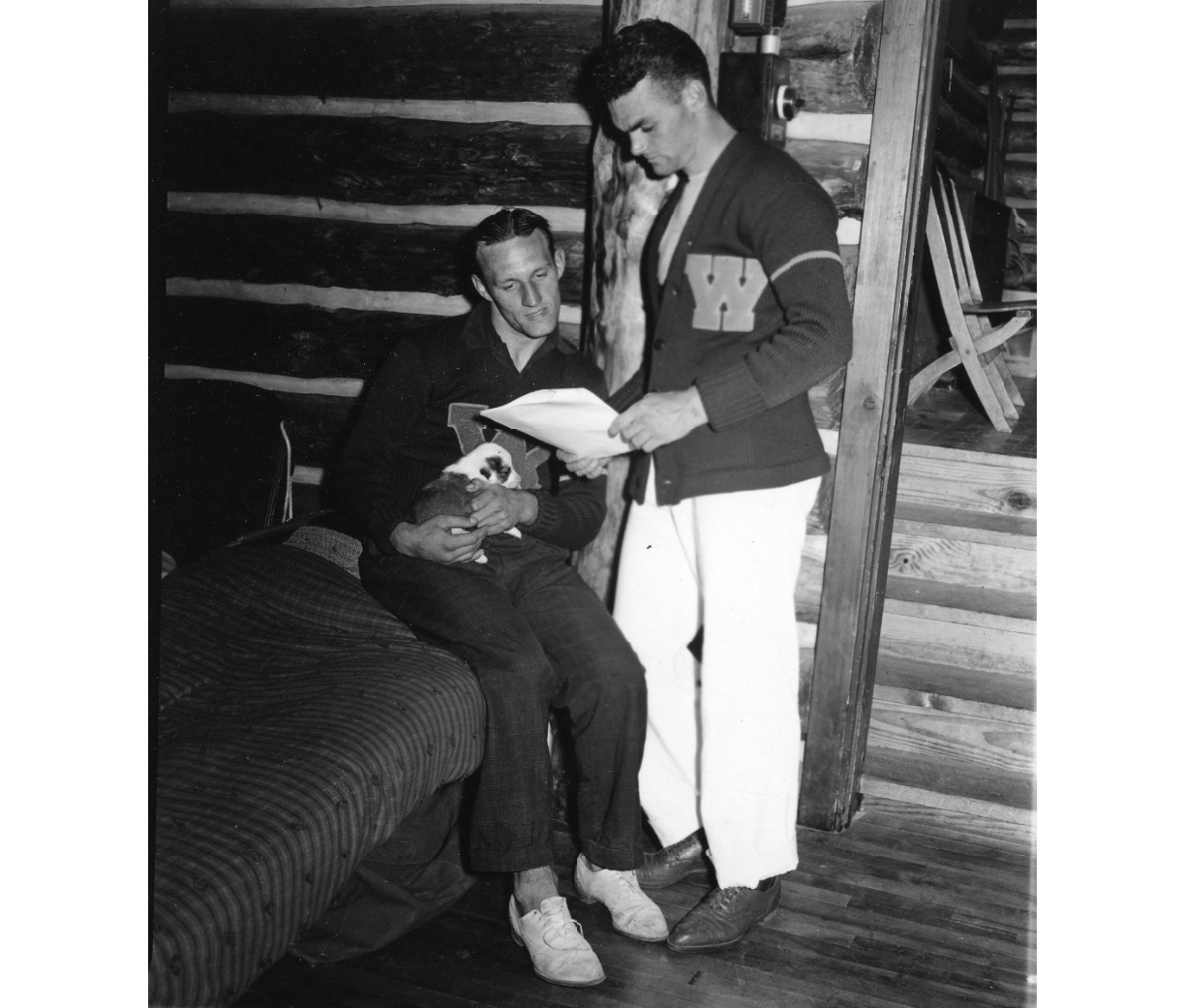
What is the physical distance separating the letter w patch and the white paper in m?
0.36

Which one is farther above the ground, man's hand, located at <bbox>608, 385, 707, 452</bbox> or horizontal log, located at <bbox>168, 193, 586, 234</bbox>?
horizontal log, located at <bbox>168, 193, 586, 234</bbox>

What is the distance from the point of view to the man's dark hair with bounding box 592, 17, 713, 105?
8.25 ft

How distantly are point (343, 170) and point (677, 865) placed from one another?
2.69 m

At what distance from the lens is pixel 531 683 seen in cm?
268

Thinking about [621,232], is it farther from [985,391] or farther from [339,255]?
[985,391]

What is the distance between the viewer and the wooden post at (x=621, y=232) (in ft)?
9.83

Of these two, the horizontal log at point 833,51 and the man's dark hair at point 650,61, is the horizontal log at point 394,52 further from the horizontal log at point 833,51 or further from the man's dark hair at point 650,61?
the man's dark hair at point 650,61

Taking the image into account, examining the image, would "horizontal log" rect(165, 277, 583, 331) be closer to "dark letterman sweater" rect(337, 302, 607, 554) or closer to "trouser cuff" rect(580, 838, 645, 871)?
"dark letterman sweater" rect(337, 302, 607, 554)

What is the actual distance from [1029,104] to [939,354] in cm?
283

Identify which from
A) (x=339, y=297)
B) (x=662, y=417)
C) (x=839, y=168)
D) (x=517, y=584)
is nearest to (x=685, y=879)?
(x=517, y=584)

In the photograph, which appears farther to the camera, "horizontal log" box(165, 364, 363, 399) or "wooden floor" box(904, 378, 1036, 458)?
"wooden floor" box(904, 378, 1036, 458)

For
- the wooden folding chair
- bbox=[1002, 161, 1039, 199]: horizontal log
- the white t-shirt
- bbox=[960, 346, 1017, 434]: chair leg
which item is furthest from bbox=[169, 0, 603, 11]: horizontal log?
bbox=[1002, 161, 1039, 199]: horizontal log
